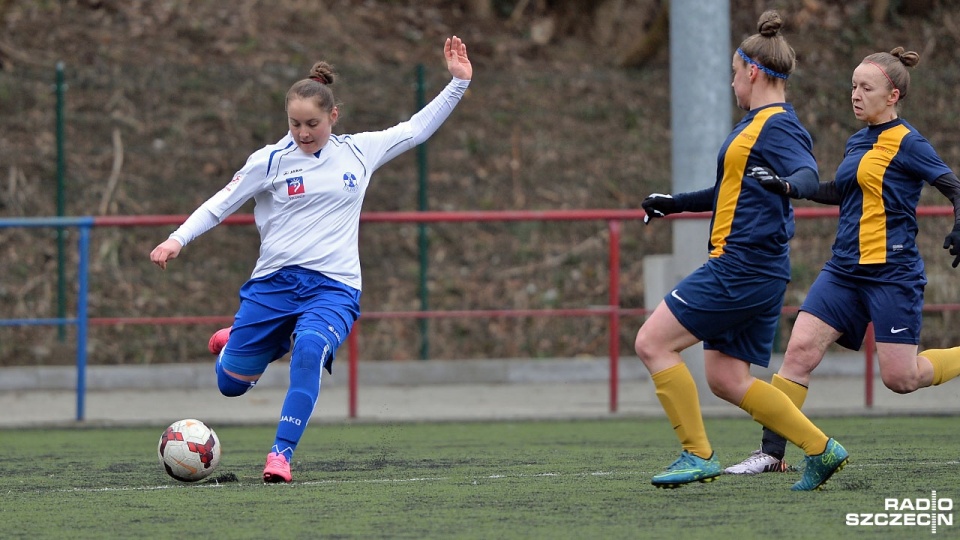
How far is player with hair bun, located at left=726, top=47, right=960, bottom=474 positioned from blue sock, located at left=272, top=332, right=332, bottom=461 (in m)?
1.87

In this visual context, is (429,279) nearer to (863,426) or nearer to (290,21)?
(290,21)

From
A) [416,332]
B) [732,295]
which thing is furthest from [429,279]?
[732,295]

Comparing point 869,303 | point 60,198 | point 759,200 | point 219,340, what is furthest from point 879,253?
point 60,198

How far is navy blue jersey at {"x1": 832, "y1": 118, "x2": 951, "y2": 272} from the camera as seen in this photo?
19.0 feet

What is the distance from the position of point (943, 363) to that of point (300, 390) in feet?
9.09

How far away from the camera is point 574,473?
6246 mm

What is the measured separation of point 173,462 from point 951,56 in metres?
13.9

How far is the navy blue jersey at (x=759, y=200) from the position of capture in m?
5.30

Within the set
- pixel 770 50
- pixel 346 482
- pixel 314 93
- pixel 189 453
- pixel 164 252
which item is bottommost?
pixel 346 482

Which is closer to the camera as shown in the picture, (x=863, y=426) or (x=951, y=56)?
(x=863, y=426)

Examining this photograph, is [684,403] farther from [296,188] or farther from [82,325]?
[82,325]

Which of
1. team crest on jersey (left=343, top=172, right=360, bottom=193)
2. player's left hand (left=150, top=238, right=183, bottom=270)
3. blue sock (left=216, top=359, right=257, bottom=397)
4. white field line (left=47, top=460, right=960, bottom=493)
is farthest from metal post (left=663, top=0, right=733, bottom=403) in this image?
player's left hand (left=150, top=238, right=183, bottom=270)

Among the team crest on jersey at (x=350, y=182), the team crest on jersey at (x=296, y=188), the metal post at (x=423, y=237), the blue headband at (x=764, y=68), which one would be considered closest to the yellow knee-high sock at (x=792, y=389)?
the blue headband at (x=764, y=68)

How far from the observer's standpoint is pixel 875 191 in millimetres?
5848
